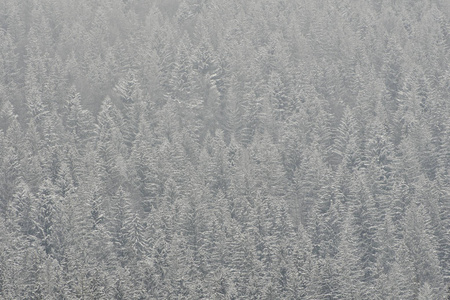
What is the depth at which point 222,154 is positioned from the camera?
312ft

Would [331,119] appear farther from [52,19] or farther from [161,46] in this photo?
[52,19]

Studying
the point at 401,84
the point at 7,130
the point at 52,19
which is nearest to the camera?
the point at 7,130

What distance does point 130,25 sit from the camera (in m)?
140

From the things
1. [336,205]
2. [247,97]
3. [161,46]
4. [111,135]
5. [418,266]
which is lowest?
[418,266]

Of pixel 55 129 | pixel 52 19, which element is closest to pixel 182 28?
pixel 52 19

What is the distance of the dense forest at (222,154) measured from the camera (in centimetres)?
7700

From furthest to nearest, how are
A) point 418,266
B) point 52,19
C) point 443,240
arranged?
point 52,19 → point 443,240 → point 418,266

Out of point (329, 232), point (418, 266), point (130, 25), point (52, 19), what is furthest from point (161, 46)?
point (418, 266)

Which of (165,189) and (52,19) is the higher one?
(52,19)

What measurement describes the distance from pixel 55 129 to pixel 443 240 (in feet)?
159

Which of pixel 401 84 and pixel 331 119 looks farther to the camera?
pixel 401 84

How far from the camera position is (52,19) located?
13950 cm

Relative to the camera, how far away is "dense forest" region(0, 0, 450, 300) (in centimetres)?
7700

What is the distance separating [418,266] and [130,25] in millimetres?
76745
